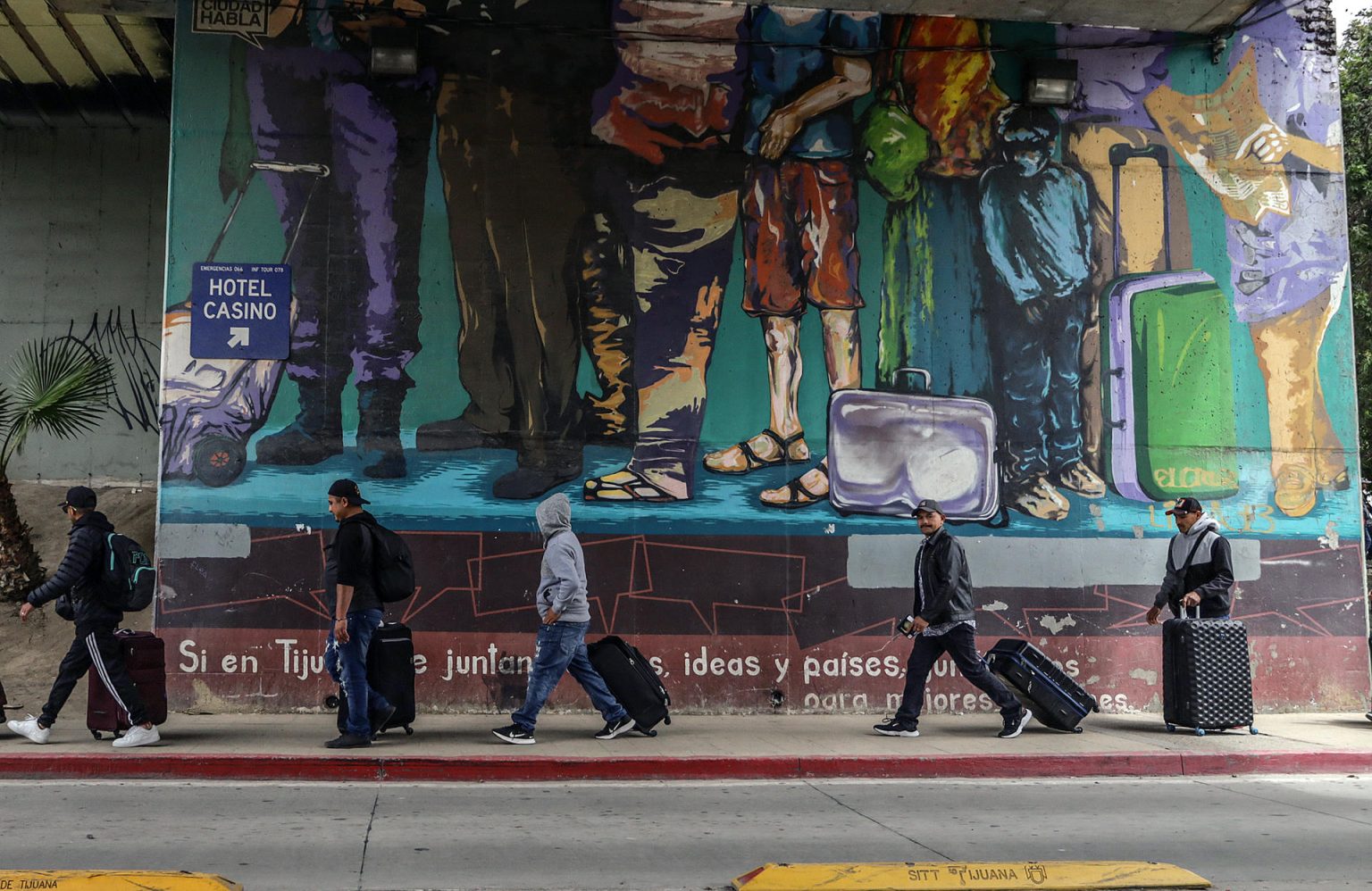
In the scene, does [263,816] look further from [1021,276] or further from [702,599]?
[1021,276]

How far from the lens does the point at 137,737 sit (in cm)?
941

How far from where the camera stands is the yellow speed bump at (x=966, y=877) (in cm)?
588

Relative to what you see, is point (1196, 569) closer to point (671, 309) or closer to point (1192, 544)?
point (1192, 544)

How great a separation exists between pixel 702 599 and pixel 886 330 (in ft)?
10.6

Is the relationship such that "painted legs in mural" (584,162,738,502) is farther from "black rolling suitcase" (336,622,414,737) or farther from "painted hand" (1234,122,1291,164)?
"painted hand" (1234,122,1291,164)

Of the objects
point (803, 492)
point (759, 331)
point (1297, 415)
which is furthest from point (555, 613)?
point (1297, 415)

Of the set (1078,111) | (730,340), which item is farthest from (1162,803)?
(1078,111)

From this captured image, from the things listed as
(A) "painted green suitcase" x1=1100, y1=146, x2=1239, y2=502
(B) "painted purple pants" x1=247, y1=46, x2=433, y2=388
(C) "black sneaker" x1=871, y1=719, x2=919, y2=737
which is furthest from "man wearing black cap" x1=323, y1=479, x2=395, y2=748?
(A) "painted green suitcase" x1=1100, y1=146, x2=1239, y2=502

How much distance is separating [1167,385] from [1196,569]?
2.37 meters

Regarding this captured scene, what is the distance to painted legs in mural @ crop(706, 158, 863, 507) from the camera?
12250 millimetres

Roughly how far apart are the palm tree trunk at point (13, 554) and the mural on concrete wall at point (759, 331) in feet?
9.41

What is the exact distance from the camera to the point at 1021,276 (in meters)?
12.8

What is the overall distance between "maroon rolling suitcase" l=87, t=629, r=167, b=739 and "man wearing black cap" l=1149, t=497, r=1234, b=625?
8.44 m

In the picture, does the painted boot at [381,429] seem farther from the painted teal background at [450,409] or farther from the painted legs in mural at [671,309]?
the painted legs in mural at [671,309]
